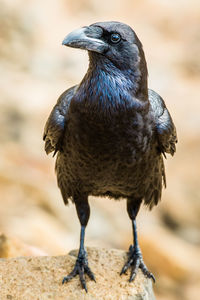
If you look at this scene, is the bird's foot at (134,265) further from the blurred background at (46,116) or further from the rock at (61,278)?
the blurred background at (46,116)

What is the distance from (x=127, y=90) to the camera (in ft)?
11.7

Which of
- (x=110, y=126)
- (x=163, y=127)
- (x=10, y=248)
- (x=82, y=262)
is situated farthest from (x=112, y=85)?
(x=10, y=248)

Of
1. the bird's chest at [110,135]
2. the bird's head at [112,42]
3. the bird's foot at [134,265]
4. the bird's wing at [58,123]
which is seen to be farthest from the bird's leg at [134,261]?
the bird's head at [112,42]

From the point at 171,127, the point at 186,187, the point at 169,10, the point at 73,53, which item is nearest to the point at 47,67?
the point at 73,53

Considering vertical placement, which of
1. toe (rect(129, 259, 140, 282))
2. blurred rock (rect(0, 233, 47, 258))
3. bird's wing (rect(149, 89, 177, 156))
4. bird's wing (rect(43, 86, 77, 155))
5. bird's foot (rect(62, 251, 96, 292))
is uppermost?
bird's wing (rect(149, 89, 177, 156))

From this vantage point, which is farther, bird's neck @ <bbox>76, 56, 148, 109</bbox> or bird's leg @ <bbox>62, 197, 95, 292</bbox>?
bird's leg @ <bbox>62, 197, 95, 292</bbox>

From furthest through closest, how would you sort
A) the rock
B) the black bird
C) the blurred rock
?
the blurred rock → the rock → the black bird

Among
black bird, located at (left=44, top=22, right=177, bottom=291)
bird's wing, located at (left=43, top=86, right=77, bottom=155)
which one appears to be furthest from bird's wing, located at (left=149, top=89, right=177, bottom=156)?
bird's wing, located at (left=43, top=86, right=77, bottom=155)

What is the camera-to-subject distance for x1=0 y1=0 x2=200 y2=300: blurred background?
6.79 metres

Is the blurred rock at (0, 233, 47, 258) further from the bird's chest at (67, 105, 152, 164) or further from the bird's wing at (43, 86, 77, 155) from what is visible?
the bird's chest at (67, 105, 152, 164)

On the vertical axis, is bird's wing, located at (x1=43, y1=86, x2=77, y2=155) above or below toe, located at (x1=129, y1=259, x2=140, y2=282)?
above

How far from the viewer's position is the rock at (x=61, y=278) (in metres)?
3.77

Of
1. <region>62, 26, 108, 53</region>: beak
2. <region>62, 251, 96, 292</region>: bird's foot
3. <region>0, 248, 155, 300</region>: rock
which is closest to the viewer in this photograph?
<region>62, 26, 108, 53</region>: beak

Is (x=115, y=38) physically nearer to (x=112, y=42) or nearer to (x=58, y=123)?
(x=112, y=42)
